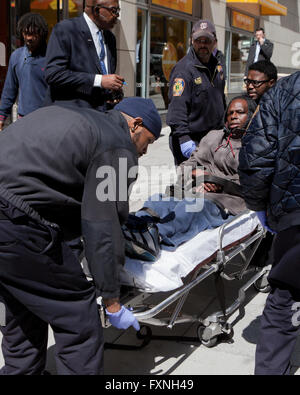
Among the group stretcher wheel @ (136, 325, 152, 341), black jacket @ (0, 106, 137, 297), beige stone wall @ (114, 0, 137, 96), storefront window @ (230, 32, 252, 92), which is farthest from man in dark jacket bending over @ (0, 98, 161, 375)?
storefront window @ (230, 32, 252, 92)

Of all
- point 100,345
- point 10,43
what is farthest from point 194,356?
point 10,43

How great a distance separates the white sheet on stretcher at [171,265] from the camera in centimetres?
267

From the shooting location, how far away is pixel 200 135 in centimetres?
445

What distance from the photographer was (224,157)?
12.8 feet

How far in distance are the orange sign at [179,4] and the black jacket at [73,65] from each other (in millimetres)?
8347

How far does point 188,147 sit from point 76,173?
2279 millimetres

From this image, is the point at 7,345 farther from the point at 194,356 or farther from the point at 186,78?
the point at 186,78

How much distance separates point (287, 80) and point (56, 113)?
105 cm

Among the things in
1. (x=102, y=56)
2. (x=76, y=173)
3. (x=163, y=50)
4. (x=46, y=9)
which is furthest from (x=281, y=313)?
(x=163, y=50)

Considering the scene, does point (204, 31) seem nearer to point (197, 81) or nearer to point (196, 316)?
point (197, 81)

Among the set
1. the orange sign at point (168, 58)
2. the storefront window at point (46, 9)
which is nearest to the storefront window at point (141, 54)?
the orange sign at point (168, 58)

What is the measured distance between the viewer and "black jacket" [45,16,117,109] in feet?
12.3

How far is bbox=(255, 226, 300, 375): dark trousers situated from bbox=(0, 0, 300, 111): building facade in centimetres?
672

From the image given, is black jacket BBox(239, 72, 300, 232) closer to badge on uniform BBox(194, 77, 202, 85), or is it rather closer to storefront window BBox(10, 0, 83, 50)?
badge on uniform BBox(194, 77, 202, 85)
